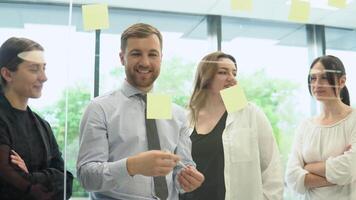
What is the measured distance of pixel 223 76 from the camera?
4.91 feet

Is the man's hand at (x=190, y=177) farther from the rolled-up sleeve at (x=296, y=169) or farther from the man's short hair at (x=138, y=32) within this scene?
the rolled-up sleeve at (x=296, y=169)

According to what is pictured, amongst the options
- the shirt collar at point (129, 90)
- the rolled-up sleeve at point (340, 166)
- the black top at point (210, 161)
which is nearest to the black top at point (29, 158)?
the shirt collar at point (129, 90)

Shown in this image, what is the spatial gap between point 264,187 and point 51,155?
0.83 metres

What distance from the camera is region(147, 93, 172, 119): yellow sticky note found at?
3.94 ft

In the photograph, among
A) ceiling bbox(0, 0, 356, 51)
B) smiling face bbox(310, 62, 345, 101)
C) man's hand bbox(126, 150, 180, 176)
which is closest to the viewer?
man's hand bbox(126, 150, 180, 176)

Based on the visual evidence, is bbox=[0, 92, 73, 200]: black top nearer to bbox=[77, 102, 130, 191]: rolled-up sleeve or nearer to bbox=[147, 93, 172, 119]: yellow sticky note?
bbox=[77, 102, 130, 191]: rolled-up sleeve

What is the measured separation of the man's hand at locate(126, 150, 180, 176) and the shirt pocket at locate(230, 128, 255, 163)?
0.53 m

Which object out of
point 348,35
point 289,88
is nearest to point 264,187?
point 289,88

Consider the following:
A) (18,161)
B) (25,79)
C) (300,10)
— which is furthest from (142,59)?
(300,10)

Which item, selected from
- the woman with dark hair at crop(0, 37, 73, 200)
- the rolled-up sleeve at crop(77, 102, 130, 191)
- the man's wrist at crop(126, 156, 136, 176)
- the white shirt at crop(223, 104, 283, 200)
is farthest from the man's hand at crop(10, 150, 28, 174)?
the white shirt at crop(223, 104, 283, 200)

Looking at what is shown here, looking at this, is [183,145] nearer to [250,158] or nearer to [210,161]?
[210,161]

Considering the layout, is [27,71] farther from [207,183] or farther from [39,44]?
[207,183]

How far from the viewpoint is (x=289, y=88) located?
1.91 metres

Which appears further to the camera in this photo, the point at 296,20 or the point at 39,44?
the point at 296,20
